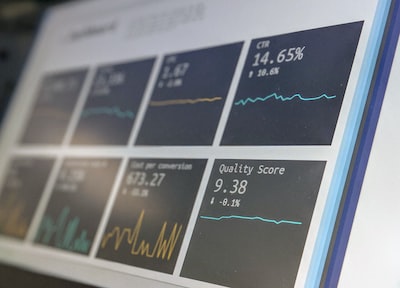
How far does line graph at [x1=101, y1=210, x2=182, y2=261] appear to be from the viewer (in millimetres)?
952

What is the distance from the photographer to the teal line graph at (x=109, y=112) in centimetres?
115

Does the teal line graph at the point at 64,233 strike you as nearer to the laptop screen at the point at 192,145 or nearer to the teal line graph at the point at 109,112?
the laptop screen at the point at 192,145

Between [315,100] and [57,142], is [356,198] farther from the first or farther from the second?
[57,142]

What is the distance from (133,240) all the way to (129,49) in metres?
0.39

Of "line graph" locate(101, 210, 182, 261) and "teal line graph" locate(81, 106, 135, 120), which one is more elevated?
"teal line graph" locate(81, 106, 135, 120)

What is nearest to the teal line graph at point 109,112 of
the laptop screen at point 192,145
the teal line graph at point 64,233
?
the laptop screen at point 192,145

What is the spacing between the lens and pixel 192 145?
100 centimetres

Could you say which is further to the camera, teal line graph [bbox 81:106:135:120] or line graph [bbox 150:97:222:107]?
teal line graph [bbox 81:106:135:120]

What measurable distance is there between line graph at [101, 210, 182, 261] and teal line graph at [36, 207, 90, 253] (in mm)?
59

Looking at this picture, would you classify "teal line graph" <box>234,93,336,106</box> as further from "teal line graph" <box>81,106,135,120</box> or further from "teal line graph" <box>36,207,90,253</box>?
"teal line graph" <box>36,207,90,253</box>

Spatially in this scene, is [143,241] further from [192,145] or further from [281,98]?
[281,98]

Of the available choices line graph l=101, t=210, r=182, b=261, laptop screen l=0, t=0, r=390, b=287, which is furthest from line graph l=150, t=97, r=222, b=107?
line graph l=101, t=210, r=182, b=261

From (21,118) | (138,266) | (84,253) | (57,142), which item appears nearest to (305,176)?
(138,266)

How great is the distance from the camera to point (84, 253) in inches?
42.6
